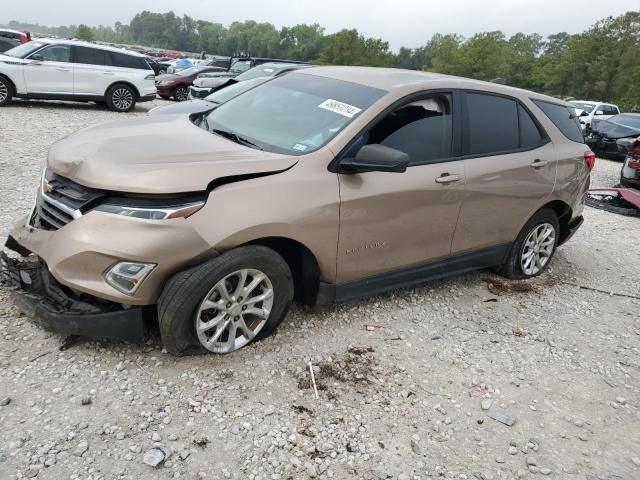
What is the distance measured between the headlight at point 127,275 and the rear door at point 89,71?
39.8 feet

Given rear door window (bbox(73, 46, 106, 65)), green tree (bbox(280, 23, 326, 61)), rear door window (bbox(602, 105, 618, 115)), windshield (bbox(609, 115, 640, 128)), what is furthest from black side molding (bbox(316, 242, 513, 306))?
green tree (bbox(280, 23, 326, 61))

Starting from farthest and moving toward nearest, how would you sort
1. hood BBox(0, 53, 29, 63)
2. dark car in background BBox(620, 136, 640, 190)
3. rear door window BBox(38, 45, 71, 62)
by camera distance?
rear door window BBox(38, 45, 71, 62), hood BBox(0, 53, 29, 63), dark car in background BBox(620, 136, 640, 190)

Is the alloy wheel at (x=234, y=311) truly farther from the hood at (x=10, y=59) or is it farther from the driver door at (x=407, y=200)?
the hood at (x=10, y=59)

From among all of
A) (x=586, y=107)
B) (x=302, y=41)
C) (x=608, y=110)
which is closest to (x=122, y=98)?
(x=586, y=107)

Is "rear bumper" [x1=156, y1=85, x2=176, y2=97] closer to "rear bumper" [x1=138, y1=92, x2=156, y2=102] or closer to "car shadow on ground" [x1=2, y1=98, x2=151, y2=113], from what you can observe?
"car shadow on ground" [x1=2, y1=98, x2=151, y2=113]

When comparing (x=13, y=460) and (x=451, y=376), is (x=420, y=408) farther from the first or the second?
(x=13, y=460)

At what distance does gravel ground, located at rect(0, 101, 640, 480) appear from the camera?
253 centimetres

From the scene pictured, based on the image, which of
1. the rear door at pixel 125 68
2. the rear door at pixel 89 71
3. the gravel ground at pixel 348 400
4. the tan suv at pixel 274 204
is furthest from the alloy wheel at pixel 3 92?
the gravel ground at pixel 348 400

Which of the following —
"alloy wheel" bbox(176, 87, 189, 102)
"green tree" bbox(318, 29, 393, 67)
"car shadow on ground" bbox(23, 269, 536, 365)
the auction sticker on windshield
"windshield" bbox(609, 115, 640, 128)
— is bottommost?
"car shadow on ground" bbox(23, 269, 536, 365)

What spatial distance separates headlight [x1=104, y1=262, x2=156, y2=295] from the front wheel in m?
11.9

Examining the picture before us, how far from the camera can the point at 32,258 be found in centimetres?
342

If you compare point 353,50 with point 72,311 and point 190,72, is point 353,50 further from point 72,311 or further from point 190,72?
point 72,311

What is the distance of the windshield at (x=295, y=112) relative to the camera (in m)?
3.50

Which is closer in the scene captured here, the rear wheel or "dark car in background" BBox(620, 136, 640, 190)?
"dark car in background" BBox(620, 136, 640, 190)
